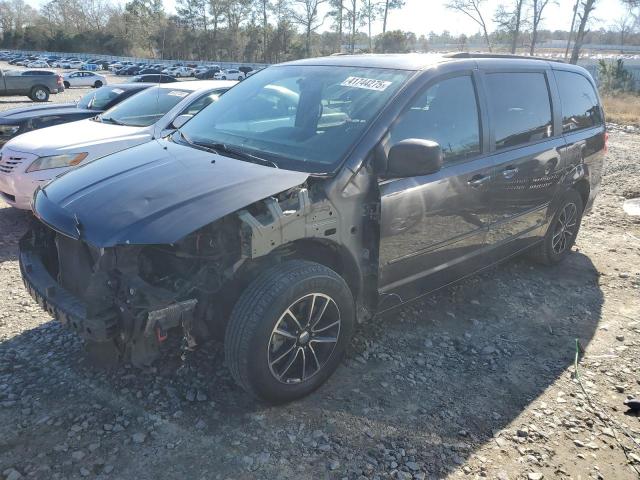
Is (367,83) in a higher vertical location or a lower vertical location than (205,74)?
lower

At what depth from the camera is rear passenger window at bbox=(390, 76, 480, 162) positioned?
3266 millimetres

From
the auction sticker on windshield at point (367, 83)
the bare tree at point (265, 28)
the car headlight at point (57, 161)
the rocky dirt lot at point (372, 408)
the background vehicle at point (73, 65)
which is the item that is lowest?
the rocky dirt lot at point (372, 408)

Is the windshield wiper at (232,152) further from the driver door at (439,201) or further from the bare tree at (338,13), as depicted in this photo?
the bare tree at (338,13)

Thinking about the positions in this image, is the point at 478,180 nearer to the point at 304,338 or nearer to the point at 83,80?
the point at 304,338

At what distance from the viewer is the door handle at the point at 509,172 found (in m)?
3.90

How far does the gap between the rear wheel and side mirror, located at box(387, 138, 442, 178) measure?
78.9ft

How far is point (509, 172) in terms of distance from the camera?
3.94m

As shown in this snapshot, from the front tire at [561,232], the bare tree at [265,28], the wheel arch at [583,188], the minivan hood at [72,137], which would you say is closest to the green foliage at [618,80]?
the wheel arch at [583,188]

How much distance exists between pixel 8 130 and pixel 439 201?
7421 millimetres

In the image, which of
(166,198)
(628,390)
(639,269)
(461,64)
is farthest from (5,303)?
(639,269)

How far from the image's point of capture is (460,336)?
3861 millimetres

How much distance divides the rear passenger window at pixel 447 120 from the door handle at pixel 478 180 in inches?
6.6

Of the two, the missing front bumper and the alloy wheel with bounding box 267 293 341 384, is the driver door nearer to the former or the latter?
the alloy wheel with bounding box 267 293 341 384

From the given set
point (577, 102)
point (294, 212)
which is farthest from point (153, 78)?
point (294, 212)
